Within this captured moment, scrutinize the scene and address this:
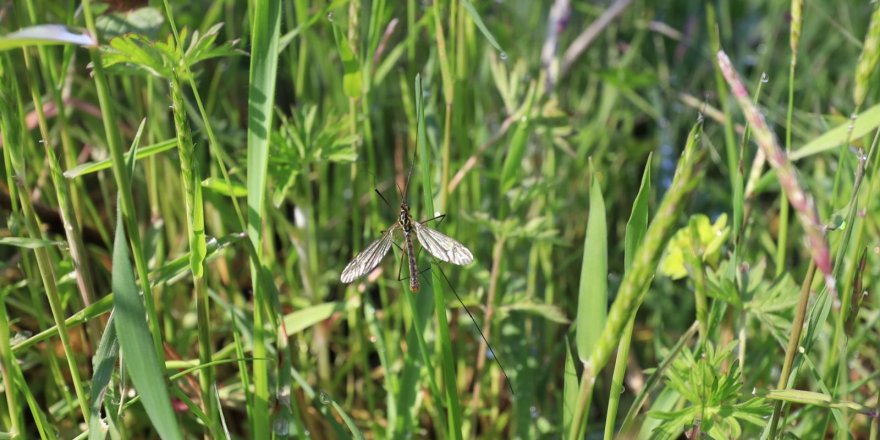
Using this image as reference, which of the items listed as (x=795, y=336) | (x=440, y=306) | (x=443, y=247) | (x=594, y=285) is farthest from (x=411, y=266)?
(x=795, y=336)

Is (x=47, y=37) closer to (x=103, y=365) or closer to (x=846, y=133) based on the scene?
(x=103, y=365)

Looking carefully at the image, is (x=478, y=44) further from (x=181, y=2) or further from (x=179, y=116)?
(x=179, y=116)

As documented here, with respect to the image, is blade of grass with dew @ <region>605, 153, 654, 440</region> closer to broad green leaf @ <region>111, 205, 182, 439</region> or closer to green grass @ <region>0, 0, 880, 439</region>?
green grass @ <region>0, 0, 880, 439</region>

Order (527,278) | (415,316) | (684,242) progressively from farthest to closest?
1. (527,278)
2. (684,242)
3. (415,316)

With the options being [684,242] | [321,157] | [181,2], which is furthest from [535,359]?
[181,2]

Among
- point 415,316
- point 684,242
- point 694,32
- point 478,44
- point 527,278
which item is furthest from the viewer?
point 694,32

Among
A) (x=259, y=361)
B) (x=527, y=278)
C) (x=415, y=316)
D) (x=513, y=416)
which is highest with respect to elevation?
(x=415, y=316)

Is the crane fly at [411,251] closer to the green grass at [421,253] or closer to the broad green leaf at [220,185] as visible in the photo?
the green grass at [421,253]

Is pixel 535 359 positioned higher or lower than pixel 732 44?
lower

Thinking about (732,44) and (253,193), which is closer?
(253,193)
